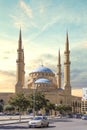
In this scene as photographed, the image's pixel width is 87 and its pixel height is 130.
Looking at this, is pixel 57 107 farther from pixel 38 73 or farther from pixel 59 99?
pixel 38 73

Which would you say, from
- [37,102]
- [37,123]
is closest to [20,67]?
[37,102]

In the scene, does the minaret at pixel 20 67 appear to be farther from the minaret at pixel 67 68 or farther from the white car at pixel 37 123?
the white car at pixel 37 123

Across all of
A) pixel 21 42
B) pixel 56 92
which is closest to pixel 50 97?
pixel 56 92

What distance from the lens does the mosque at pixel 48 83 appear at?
370 feet

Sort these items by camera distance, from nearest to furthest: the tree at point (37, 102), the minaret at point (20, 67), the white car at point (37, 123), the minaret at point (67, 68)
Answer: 1. the white car at point (37, 123)
2. the tree at point (37, 102)
3. the minaret at point (20, 67)
4. the minaret at point (67, 68)

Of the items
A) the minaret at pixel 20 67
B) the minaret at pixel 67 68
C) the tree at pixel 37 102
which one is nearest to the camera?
the tree at pixel 37 102

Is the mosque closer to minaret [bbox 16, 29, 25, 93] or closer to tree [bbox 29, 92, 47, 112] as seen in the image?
minaret [bbox 16, 29, 25, 93]

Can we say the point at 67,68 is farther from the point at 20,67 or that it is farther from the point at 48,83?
the point at 20,67

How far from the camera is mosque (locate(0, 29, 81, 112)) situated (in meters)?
113

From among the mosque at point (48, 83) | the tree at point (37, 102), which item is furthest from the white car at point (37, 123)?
the mosque at point (48, 83)

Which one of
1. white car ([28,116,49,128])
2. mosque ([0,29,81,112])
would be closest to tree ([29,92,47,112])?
white car ([28,116,49,128])

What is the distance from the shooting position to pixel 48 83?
395 ft

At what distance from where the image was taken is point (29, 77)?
423ft

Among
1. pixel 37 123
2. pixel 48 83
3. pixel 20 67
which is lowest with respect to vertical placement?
pixel 37 123
